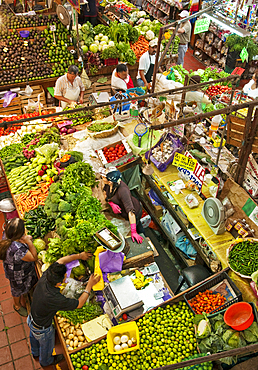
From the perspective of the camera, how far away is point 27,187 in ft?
17.9

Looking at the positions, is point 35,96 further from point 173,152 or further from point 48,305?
point 48,305

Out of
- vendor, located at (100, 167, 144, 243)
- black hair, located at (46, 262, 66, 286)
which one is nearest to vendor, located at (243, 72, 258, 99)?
vendor, located at (100, 167, 144, 243)

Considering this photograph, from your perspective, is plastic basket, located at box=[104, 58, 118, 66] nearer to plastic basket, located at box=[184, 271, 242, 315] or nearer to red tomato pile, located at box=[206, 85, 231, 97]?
red tomato pile, located at box=[206, 85, 231, 97]

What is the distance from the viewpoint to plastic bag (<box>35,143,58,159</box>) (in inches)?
223

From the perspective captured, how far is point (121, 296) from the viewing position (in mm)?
3922

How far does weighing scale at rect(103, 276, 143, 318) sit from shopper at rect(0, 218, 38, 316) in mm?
1136

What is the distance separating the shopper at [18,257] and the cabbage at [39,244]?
184 mm

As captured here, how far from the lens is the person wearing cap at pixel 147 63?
26.4 ft

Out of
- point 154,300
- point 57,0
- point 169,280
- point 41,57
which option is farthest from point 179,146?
point 57,0

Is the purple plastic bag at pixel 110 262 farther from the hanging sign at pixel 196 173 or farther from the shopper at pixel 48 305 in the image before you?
the hanging sign at pixel 196 173

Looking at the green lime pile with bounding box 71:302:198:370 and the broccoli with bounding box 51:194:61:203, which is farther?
the broccoli with bounding box 51:194:61:203

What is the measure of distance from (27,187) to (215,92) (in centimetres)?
480

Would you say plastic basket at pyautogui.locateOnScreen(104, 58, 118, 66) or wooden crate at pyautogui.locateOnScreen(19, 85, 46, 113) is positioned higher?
plastic basket at pyautogui.locateOnScreen(104, 58, 118, 66)

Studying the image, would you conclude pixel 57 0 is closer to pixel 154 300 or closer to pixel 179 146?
pixel 179 146
